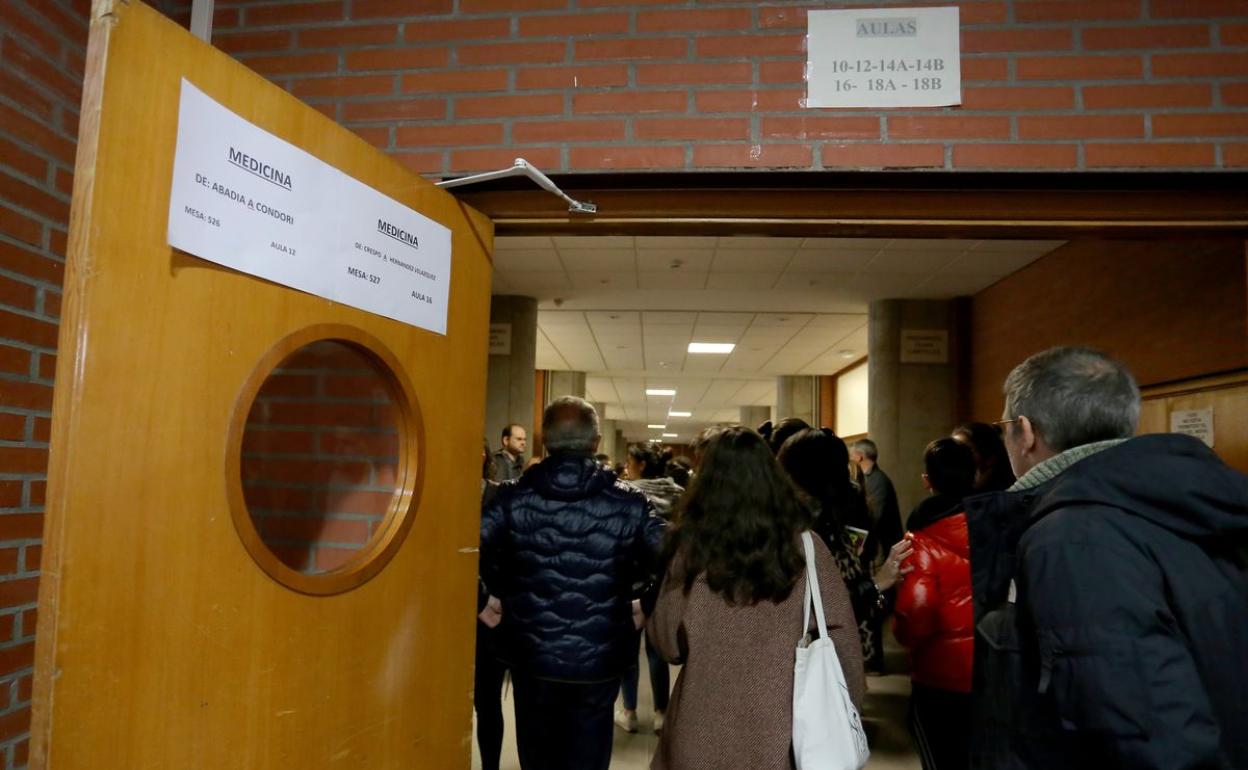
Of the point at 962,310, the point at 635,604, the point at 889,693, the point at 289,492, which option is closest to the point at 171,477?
the point at 289,492

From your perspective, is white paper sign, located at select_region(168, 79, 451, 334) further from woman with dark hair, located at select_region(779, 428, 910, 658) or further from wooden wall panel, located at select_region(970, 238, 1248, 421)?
wooden wall panel, located at select_region(970, 238, 1248, 421)

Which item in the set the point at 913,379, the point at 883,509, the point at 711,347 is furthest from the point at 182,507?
the point at 711,347

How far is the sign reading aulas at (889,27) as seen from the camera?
170 cm

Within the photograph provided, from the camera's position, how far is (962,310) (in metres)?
7.33

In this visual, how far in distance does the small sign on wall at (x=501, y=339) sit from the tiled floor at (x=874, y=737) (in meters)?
4.03

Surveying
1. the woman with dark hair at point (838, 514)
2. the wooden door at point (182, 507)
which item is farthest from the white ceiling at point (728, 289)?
the wooden door at point (182, 507)

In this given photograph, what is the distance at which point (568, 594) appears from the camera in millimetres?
2207

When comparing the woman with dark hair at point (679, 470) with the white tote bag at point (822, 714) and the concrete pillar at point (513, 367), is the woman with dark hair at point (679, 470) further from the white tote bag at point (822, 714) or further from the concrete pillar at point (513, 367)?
the white tote bag at point (822, 714)

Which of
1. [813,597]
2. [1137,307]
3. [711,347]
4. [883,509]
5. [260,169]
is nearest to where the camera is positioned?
[260,169]

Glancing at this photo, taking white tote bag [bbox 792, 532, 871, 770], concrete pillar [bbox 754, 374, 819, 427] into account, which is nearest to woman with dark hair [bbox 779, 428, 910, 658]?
white tote bag [bbox 792, 532, 871, 770]

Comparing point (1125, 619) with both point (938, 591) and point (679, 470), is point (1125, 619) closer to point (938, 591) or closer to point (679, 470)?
point (938, 591)

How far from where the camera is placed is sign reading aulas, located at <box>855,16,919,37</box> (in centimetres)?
170

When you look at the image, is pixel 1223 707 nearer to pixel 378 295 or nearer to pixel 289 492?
pixel 378 295

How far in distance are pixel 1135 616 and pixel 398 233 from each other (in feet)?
4.76
